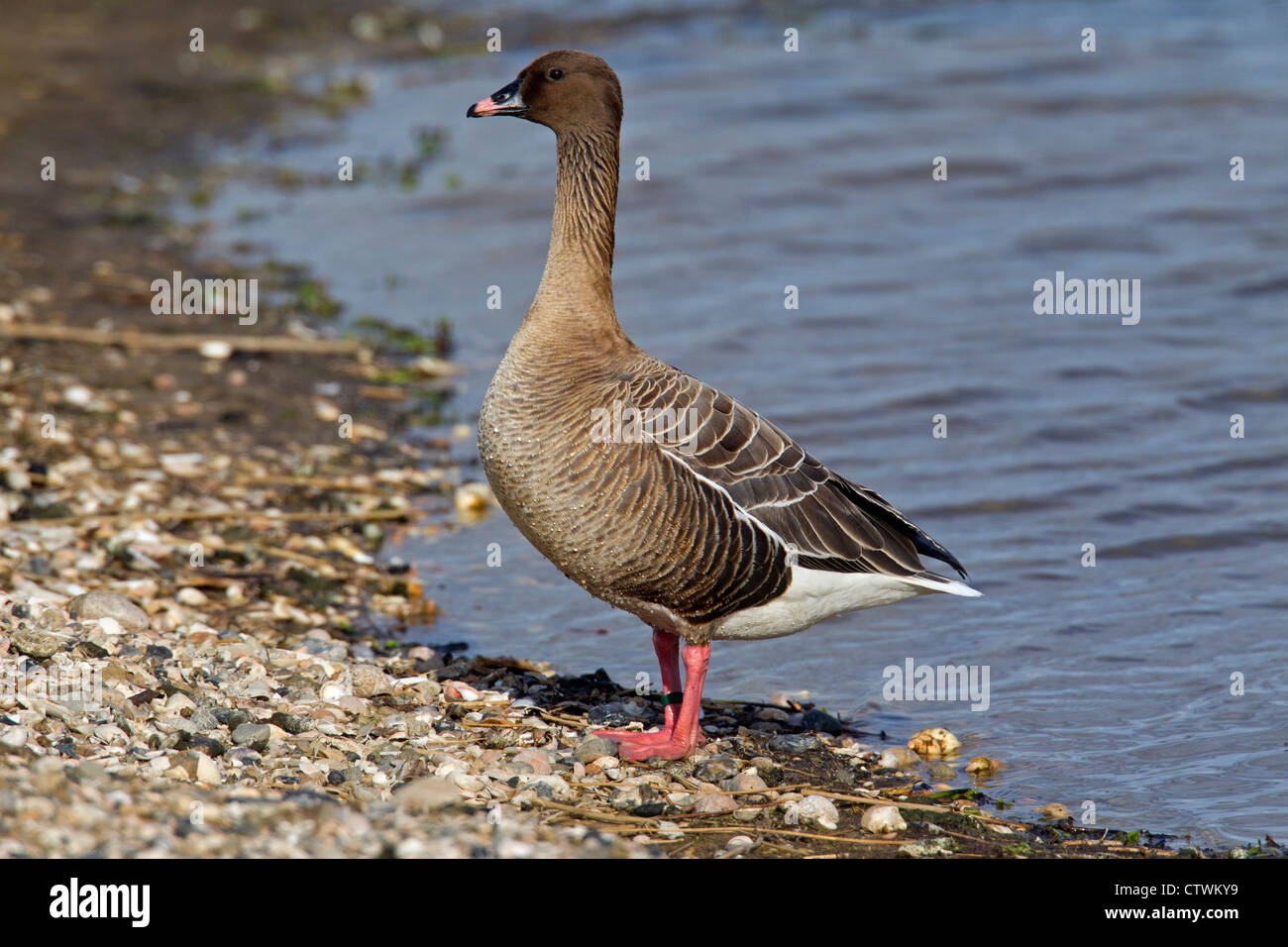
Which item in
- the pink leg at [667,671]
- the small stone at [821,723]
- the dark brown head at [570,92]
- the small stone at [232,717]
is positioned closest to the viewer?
the small stone at [232,717]

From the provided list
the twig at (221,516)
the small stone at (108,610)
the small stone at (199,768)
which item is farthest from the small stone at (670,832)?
the twig at (221,516)

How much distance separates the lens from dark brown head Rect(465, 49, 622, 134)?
7.43 metres

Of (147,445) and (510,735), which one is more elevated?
(147,445)

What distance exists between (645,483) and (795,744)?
5.76 feet

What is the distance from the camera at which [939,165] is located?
17.8m

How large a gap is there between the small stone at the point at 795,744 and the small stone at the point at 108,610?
138 inches

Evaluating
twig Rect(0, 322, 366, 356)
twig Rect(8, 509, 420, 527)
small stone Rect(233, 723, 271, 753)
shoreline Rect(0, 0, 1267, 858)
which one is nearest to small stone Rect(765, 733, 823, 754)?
shoreline Rect(0, 0, 1267, 858)

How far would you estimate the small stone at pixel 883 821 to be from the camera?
250 inches

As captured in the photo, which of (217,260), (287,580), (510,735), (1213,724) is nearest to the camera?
(510,735)

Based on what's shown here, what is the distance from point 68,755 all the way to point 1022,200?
14226 mm

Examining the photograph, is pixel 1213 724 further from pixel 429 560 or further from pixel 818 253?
pixel 818 253

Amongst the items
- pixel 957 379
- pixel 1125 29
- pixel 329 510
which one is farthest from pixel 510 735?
pixel 1125 29

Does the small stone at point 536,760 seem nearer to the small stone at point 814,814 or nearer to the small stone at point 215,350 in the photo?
the small stone at point 814,814

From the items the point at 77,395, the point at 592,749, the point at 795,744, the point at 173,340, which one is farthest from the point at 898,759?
the point at 173,340
